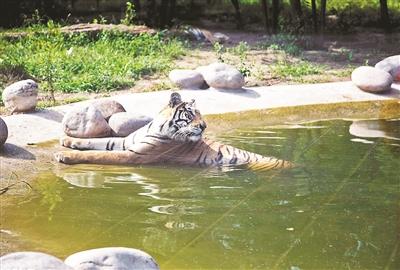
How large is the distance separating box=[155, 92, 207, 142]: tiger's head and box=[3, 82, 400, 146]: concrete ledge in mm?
1601

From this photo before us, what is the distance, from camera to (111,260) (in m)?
4.23

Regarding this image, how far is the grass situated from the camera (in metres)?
11.0

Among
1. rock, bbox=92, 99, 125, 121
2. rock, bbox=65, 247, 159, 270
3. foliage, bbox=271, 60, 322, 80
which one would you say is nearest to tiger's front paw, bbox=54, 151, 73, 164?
rock, bbox=92, 99, 125, 121

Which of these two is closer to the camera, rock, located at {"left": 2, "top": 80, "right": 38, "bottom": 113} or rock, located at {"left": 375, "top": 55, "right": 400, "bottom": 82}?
rock, located at {"left": 2, "top": 80, "right": 38, "bottom": 113}

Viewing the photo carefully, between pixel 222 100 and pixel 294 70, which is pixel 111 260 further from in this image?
pixel 294 70

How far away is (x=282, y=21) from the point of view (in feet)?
56.9

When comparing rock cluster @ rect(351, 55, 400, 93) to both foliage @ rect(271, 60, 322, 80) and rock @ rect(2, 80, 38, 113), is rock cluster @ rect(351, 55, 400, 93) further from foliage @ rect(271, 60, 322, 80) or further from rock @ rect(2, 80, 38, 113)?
rock @ rect(2, 80, 38, 113)

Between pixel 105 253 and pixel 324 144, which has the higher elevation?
pixel 105 253

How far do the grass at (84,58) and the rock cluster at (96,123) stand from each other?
7.08ft

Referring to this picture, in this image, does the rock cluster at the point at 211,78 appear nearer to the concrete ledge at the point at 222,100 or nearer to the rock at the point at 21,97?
the concrete ledge at the point at 222,100

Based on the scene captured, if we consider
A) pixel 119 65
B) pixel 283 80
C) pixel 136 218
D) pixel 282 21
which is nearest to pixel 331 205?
pixel 136 218

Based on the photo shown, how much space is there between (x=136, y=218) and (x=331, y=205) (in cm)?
152

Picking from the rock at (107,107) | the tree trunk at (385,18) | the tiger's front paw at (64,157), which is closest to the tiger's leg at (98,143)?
the tiger's front paw at (64,157)

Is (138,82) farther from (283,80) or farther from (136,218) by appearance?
→ (136,218)
